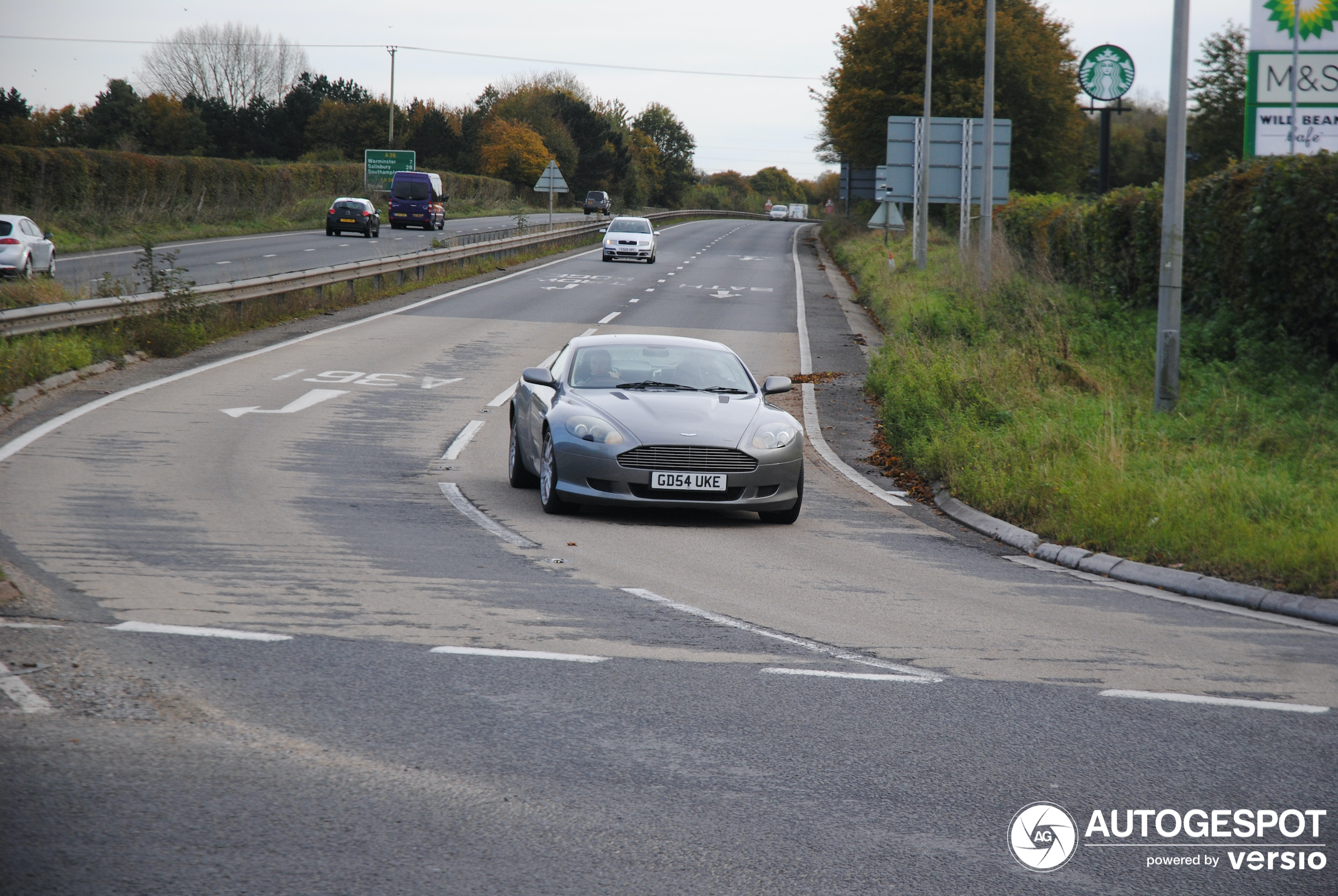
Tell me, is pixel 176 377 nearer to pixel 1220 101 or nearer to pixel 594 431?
pixel 594 431

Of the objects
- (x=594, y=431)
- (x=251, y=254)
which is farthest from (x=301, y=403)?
(x=251, y=254)

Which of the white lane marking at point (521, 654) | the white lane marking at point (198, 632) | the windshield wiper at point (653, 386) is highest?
the windshield wiper at point (653, 386)

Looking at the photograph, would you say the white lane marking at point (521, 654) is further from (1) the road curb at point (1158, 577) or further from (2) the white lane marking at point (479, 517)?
(1) the road curb at point (1158, 577)

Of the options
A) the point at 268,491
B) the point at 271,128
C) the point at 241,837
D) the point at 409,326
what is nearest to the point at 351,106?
the point at 271,128

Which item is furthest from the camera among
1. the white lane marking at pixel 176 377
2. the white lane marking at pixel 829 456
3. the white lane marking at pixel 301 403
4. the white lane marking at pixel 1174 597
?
the white lane marking at pixel 301 403

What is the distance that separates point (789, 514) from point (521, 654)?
480cm

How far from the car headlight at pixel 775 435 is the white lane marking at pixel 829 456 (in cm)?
168

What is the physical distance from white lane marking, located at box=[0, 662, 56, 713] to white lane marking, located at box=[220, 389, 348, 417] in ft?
32.7

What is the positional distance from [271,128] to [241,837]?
110 meters

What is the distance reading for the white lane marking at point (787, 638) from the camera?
20.5 feet

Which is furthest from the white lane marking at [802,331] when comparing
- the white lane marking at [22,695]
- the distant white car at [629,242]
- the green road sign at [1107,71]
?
the white lane marking at [22,695]

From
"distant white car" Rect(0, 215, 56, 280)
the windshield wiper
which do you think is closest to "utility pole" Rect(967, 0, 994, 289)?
the windshield wiper

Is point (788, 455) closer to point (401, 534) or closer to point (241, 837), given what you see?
point (401, 534)

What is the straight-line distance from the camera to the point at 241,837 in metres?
4.00
